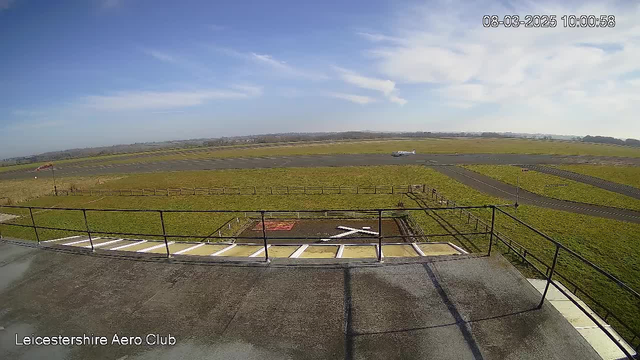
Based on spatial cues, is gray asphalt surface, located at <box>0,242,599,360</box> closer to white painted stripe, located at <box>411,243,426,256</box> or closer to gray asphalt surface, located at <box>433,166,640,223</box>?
white painted stripe, located at <box>411,243,426,256</box>

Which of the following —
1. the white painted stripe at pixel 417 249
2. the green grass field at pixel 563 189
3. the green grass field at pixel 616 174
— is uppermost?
the white painted stripe at pixel 417 249

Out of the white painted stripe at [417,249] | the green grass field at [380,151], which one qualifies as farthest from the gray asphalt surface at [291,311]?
the green grass field at [380,151]

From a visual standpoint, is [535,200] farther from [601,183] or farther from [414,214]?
[601,183]

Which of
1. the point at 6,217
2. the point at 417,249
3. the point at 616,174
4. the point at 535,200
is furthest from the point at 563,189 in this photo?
the point at 6,217

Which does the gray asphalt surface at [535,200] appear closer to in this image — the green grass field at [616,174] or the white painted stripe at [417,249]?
the green grass field at [616,174]

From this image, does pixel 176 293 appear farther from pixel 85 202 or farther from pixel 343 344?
pixel 85 202
